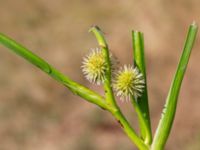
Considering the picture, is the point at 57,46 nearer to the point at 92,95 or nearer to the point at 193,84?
the point at 193,84

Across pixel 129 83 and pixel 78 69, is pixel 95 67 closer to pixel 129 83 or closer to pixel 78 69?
pixel 129 83

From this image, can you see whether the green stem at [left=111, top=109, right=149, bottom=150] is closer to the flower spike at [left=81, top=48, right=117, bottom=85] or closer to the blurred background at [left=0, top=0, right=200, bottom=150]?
the flower spike at [left=81, top=48, right=117, bottom=85]

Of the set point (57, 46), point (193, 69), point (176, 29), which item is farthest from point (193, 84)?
point (57, 46)

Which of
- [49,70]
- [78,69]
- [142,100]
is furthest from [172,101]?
[78,69]

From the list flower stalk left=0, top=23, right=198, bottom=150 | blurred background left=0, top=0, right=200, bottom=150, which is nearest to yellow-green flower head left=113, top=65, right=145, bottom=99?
flower stalk left=0, top=23, right=198, bottom=150

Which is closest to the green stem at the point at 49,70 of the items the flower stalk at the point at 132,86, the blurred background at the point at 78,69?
the flower stalk at the point at 132,86

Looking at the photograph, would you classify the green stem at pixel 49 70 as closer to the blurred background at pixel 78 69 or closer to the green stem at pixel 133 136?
the green stem at pixel 133 136

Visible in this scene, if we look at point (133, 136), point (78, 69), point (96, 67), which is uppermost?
point (78, 69)
